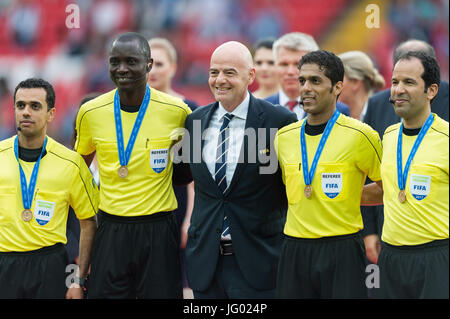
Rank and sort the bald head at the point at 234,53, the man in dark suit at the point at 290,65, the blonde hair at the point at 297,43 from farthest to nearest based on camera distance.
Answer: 1. the blonde hair at the point at 297,43
2. the man in dark suit at the point at 290,65
3. the bald head at the point at 234,53

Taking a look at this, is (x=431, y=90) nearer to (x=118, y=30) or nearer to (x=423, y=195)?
(x=423, y=195)

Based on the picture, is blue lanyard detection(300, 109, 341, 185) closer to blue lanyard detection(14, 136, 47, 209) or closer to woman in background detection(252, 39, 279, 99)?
blue lanyard detection(14, 136, 47, 209)

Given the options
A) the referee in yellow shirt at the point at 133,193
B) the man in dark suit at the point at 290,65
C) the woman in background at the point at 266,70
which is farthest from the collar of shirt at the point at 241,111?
the woman in background at the point at 266,70

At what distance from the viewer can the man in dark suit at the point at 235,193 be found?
4.30 meters

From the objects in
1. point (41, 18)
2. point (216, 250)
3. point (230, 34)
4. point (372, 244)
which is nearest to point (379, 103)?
point (372, 244)

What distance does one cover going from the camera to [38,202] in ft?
14.1

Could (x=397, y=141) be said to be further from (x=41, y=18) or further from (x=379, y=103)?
(x=41, y=18)

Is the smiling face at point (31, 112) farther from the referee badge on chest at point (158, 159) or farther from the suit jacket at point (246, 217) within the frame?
the suit jacket at point (246, 217)

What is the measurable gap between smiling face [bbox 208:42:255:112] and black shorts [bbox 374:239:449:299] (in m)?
1.33

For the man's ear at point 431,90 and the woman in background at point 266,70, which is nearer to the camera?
the man's ear at point 431,90

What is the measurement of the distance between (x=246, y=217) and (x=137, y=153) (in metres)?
0.80

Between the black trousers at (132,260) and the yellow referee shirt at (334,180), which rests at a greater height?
the yellow referee shirt at (334,180)

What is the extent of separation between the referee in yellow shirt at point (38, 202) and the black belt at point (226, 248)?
0.86 m

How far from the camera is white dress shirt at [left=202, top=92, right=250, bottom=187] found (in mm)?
4352
